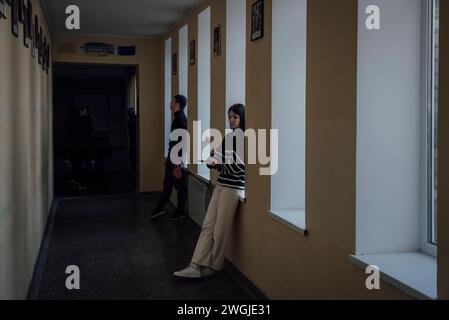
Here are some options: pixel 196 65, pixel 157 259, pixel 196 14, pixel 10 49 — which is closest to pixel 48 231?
pixel 157 259

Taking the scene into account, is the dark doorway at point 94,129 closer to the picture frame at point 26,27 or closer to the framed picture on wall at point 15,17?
the picture frame at point 26,27

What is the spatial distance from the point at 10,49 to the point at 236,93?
2.27 meters

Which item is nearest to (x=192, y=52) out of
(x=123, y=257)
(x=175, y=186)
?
(x=175, y=186)

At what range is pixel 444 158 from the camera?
6.05 ft

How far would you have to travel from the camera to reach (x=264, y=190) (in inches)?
146

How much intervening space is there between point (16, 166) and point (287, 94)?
1805 millimetres

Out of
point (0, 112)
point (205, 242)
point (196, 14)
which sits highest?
point (196, 14)

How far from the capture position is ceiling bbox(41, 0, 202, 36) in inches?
232

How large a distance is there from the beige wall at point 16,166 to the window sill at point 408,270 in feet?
5.75

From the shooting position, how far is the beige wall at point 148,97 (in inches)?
333

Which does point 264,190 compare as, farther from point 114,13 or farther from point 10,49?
point 114,13
